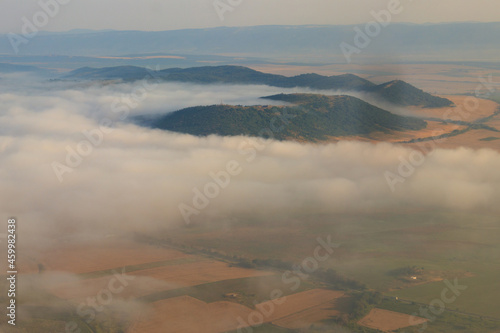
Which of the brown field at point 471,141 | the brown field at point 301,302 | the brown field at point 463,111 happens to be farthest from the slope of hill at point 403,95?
the brown field at point 301,302

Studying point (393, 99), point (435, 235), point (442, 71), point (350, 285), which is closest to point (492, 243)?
point (435, 235)

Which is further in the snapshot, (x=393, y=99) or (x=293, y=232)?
(x=393, y=99)

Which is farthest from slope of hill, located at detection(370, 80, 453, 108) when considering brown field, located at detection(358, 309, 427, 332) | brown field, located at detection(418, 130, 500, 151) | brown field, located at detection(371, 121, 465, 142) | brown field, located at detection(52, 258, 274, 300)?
brown field, located at detection(358, 309, 427, 332)

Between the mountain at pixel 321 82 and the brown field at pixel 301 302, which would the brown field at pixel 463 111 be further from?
the brown field at pixel 301 302

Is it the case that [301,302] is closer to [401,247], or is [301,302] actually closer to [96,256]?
[401,247]

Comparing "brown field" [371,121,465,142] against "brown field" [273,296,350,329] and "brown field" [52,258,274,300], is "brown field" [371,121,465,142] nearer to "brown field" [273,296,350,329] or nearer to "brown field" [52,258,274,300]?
"brown field" [52,258,274,300]

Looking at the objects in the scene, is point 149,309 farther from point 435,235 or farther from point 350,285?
point 435,235
